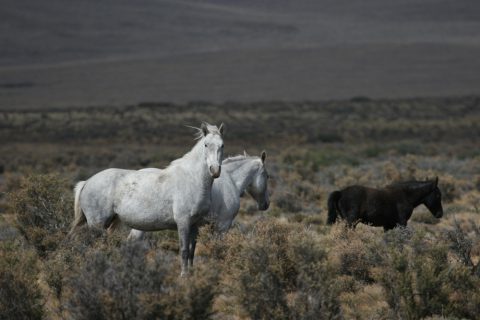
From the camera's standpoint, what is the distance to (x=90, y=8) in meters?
131

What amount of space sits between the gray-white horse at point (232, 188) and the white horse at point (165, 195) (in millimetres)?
208

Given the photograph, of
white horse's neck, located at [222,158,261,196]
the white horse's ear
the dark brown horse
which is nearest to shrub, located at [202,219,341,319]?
the white horse's ear

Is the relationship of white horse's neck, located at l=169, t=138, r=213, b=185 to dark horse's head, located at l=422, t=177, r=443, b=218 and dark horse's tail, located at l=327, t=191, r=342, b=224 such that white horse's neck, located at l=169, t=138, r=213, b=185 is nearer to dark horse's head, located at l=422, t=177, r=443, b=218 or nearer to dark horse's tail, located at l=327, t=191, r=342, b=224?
dark horse's tail, located at l=327, t=191, r=342, b=224

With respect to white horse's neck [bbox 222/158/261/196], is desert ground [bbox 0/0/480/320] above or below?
below

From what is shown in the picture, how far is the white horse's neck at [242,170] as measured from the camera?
9391mm

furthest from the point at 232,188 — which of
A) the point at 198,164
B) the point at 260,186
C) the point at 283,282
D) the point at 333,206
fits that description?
the point at 283,282

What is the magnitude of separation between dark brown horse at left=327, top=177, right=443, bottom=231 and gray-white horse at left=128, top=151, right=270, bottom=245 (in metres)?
1.08

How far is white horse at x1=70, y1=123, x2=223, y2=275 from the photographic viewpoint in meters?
7.53

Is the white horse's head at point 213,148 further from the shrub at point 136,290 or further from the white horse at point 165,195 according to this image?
the shrub at point 136,290

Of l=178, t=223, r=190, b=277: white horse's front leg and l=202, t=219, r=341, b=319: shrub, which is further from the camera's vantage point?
l=178, t=223, r=190, b=277: white horse's front leg

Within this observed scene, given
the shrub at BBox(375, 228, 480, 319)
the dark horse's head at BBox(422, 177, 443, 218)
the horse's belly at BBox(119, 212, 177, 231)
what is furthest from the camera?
the dark horse's head at BBox(422, 177, 443, 218)

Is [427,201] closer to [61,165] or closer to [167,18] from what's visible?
[61,165]

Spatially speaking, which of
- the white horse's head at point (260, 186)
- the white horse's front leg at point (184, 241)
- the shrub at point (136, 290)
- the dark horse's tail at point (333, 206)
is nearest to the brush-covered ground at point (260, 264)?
the shrub at point (136, 290)

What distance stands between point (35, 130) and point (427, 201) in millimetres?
36476
